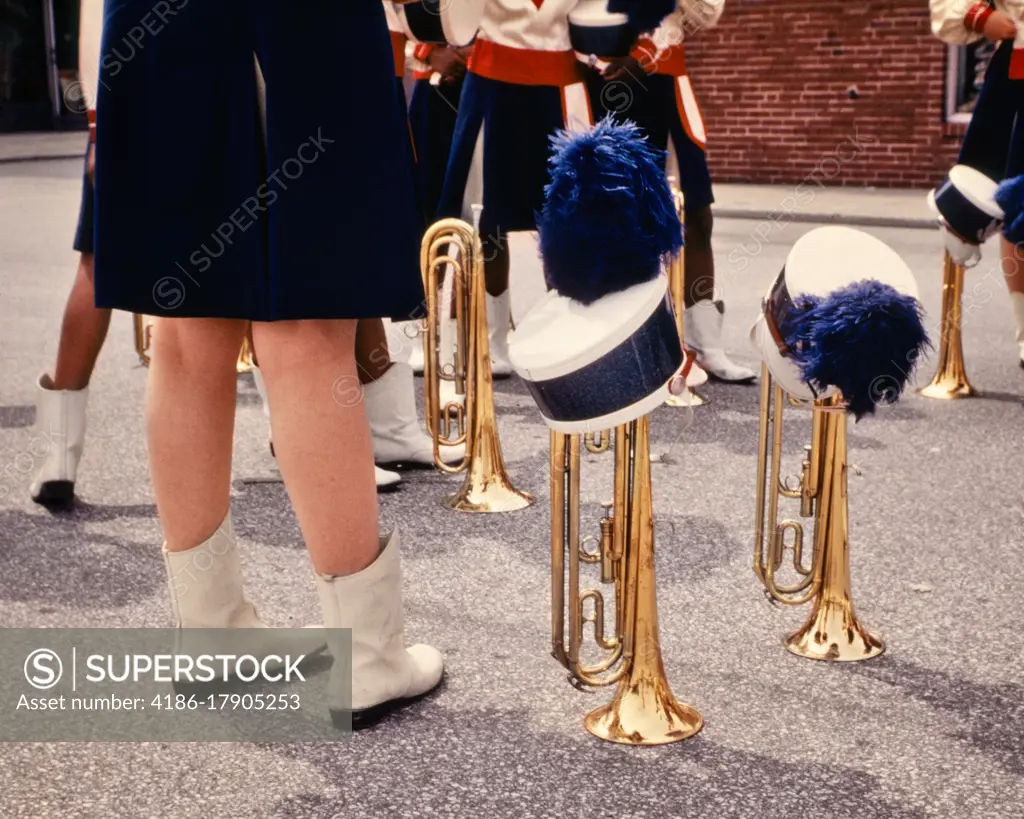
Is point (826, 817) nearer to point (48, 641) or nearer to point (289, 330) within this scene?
point (289, 330)

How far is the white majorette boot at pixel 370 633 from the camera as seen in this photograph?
2535mm

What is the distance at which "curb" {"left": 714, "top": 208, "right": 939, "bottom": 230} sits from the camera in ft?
38.2

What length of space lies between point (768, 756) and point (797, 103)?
1234 cm

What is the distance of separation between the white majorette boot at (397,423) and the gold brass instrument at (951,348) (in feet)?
6.64

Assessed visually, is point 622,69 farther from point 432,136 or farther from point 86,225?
point 86,225

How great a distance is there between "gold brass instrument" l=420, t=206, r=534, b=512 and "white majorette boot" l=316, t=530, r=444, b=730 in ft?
4.36

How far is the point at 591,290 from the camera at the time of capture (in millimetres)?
2275

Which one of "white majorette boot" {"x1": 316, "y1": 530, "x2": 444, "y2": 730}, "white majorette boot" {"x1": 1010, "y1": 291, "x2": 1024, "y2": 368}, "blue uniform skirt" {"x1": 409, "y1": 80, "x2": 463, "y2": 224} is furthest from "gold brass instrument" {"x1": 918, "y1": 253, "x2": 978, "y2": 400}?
"white majorette boot" {"x1": 316, "y1": 530, "x2": 444, "y2": 730}

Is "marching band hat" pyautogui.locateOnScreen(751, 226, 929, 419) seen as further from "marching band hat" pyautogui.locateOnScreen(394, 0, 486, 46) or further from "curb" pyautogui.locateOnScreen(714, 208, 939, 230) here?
"curb" pyautogui.locateOnScreen(714, 208, 939, 230)

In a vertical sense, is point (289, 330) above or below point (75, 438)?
above

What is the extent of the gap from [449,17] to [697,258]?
292 centimetres

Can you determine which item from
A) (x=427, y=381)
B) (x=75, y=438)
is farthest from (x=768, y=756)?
(x=75, y=438)

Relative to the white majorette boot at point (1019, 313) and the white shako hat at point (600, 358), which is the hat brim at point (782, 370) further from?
the white majorette boot at point (1019, 313)

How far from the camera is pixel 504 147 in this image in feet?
15.8
